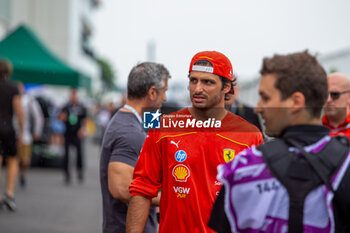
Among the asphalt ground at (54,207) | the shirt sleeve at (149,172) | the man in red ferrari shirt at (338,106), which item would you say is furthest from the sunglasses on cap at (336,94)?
the asphalt ground at (54,207)

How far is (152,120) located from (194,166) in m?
0.40

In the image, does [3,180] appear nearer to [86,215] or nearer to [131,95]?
[86,215]

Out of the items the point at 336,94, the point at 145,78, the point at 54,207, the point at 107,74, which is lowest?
the point at 107,74

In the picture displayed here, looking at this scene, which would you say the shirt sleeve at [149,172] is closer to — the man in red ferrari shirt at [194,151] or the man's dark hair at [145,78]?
the man in red ferrari shirt at [194,151]

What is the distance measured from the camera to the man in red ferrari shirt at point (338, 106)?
331 centimetres

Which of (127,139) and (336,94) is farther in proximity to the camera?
(336,94)

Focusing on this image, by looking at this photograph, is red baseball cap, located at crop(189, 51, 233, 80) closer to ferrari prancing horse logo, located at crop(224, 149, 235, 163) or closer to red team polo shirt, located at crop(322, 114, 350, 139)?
ferrari prancing horse logo, located at crop(224, 149, 235, 163)

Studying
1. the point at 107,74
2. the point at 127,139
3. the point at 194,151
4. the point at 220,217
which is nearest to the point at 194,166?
the point at 194,151

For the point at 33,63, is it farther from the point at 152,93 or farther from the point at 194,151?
the point at 194,151

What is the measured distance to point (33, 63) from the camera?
9969 millimetres

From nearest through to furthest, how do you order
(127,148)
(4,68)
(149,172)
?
(149,172) → (127,148) → (4,68)

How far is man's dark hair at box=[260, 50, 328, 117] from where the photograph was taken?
5.36ft

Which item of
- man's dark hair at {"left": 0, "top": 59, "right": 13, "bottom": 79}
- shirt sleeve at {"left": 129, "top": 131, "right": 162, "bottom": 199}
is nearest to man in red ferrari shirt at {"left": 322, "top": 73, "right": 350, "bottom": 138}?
shirt sleeve at {"left": 129, "top": 131, "right": 162, "bottom": 199}

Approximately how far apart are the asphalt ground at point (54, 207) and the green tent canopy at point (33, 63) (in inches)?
85.6
